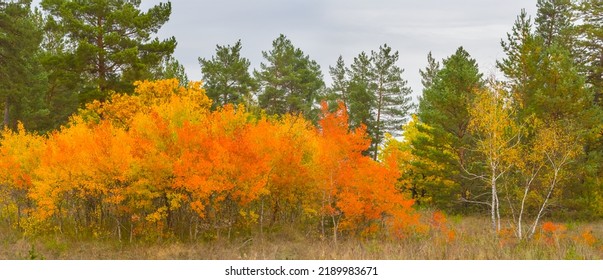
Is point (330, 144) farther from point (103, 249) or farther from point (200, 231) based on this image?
point (103, 249)

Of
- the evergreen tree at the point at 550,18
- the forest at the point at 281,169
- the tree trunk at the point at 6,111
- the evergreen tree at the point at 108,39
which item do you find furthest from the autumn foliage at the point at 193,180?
the evergreen tree at the point at 550,18

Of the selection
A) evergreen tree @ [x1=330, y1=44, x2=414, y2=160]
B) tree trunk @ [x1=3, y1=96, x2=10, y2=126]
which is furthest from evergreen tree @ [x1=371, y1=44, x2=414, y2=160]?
tree trunk @ [x1=3, y1=96, x2=10, y2=126]

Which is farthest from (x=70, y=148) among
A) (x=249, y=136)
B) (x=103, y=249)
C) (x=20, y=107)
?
(x=20, y=107)

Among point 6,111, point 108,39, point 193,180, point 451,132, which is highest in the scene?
point 108,39

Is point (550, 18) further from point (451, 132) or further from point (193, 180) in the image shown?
point (193, 180)

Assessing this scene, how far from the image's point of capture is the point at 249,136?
68.8 feet

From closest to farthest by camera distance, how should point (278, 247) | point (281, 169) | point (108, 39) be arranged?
1. point (278, 247)
2. point (281, 169)
3. point (108, 39)

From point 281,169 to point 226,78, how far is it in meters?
27.3

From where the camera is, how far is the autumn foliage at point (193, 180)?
19.5 metres

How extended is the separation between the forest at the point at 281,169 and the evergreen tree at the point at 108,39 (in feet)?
0.36

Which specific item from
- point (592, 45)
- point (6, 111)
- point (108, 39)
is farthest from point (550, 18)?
point (6, 111)

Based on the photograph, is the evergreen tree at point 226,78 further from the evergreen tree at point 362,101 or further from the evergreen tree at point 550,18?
the evergreen tree at point 550,18

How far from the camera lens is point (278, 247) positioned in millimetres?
20234

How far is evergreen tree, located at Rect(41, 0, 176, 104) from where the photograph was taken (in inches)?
1142
